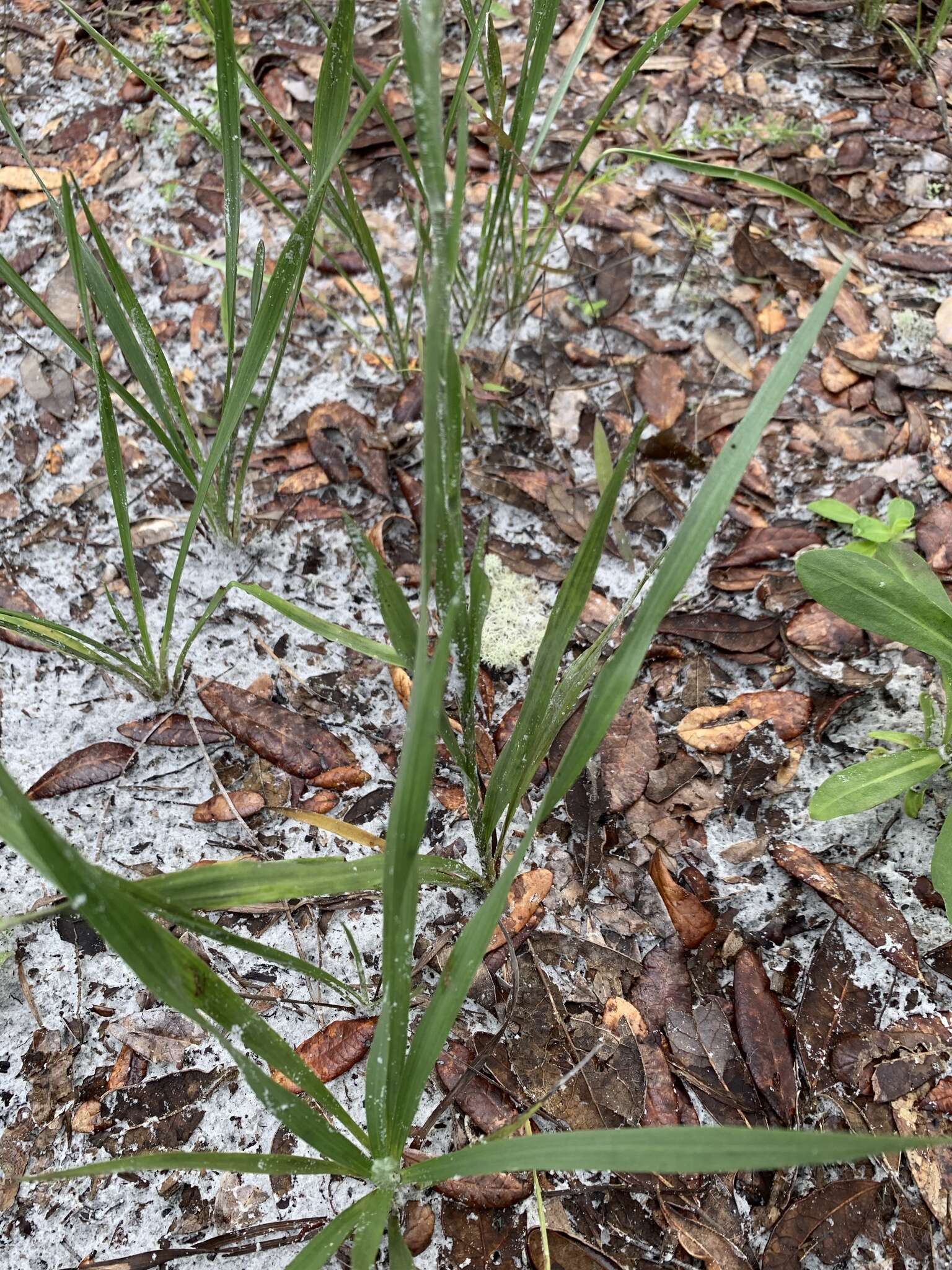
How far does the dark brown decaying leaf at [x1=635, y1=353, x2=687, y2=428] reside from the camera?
123 cm

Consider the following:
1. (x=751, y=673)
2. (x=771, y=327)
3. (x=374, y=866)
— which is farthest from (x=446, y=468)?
(x=771, y=327)

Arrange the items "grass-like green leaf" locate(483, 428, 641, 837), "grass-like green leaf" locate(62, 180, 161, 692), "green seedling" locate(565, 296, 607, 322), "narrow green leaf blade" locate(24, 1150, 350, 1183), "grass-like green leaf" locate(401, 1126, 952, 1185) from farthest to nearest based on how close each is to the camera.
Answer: "green seedling" locate(565, 296, 607, 322), "grass-like green leaf" locate(62, 180, 161, 692), "grass-like green leaf" locate(483, 428, 641, 837), "narrow green leaf blade" locate(24, 1150, 350, 1183), "grass-like green leaf" locate(401, 1126, 952, 1185)

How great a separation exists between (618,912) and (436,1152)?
282 mm

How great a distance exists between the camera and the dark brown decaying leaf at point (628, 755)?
95 centimetres

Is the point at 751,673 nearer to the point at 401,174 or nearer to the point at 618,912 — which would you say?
the point at 618,912

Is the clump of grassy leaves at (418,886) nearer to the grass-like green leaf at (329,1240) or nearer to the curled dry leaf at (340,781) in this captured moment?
the grass-like green leaf at (329,1240)

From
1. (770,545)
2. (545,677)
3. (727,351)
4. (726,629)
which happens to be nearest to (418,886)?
(545,677)

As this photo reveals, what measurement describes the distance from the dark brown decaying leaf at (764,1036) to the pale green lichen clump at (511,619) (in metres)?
0.43

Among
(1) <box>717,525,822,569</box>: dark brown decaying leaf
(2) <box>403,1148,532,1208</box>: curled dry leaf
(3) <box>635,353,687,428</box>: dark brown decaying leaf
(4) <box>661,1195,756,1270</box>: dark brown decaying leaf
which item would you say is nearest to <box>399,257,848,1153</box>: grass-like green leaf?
(2) <box>403,1148,532,1208</box>: curled dry leaf

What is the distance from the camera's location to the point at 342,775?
38.3 inches

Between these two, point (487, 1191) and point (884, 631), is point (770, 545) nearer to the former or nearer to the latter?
point (884, 631)

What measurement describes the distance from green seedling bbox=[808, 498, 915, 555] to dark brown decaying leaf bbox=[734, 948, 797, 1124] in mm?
517

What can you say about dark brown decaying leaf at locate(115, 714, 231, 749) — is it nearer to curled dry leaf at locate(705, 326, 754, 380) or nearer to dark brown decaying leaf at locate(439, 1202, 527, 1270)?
dark brown decaying leaf at locate(439, 1202, 527, 1270)

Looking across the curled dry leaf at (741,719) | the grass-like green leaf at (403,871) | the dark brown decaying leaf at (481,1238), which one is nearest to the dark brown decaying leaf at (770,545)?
the curled dry leaf at (741,719)
